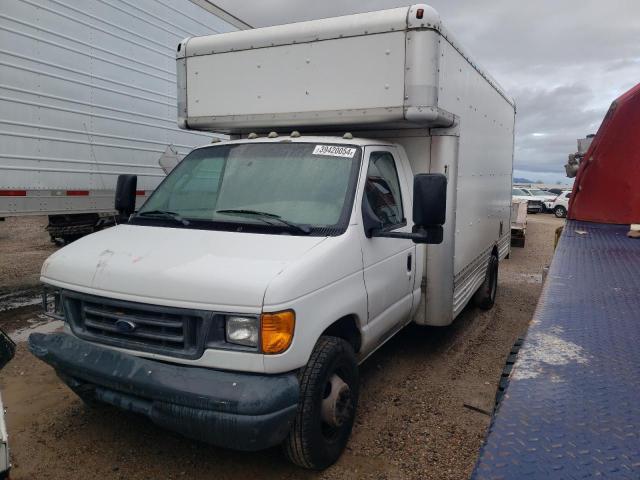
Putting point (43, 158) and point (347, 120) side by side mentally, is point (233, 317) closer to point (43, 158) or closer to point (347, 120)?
→ point (347, 120)

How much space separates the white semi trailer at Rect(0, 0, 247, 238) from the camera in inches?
221

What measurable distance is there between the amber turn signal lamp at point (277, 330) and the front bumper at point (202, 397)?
0.17 metres

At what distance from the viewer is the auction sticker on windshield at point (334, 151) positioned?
385 centimetres

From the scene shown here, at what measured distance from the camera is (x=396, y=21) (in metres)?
4.02

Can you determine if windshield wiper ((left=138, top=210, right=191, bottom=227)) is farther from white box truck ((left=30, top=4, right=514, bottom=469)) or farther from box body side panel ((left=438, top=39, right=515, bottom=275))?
box body side panel ((left=438, top=39, right=515, bottom=275))

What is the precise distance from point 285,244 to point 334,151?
108cm

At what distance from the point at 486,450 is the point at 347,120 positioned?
3.25m

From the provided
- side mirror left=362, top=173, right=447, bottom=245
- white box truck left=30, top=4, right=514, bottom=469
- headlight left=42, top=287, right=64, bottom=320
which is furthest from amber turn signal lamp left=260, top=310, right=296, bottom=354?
headlight left=42, top=287, right=64, bottom=320

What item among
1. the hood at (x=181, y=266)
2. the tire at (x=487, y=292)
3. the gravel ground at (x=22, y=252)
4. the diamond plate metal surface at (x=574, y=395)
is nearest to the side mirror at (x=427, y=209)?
the hood at (x=181, y=266)

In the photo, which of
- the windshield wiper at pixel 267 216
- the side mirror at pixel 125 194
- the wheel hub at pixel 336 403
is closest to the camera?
the wheel hub at pixel 336 403

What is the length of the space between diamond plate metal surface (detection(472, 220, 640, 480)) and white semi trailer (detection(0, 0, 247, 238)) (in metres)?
5.58

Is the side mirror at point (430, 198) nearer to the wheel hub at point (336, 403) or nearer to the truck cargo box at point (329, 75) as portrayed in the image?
the truck cargo box at point (329, 75)

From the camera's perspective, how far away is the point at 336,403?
3170mm

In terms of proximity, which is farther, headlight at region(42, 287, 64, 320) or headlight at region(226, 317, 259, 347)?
headlight at region(42, 287, 64, 320)
